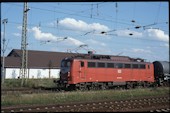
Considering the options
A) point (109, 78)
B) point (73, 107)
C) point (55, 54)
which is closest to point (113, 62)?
point (109, 78)

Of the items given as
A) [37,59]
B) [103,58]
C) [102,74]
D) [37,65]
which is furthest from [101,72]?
[37,59]

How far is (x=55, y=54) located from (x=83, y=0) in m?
74.5

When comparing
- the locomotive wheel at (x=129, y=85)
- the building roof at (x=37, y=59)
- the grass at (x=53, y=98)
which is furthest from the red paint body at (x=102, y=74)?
the building roof at (x=37, y=59)

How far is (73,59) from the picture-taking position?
2770cm

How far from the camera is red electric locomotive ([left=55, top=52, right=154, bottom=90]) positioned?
27.8 meters

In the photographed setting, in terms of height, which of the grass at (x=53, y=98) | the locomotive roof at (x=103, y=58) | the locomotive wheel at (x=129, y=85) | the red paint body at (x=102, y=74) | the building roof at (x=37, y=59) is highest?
the building roof at (x=37, y=59)

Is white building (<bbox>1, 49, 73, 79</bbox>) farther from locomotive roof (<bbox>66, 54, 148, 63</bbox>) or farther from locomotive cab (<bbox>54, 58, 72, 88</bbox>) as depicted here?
locomotive cab (<bbox>54, 58, 72, 88</bbox>)

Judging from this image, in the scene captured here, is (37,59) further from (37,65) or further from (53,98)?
(53,98)

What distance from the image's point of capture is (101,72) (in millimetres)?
29344

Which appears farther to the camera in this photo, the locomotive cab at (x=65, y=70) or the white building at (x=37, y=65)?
the white building at (x=37, y=65)

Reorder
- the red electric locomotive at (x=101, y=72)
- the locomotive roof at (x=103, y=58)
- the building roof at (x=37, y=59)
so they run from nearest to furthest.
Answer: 1. the red electric locomotive at (x=101, y=72)
2. the locomotive roof at (x=103, y=58)
3. the building roof at (x=37, y=59)

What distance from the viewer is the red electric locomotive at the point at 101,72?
27.8 meters

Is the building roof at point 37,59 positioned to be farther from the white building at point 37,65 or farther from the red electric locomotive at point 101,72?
the red electric locomotive at point 101,72

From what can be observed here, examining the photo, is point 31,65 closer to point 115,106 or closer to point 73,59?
point 73,59
